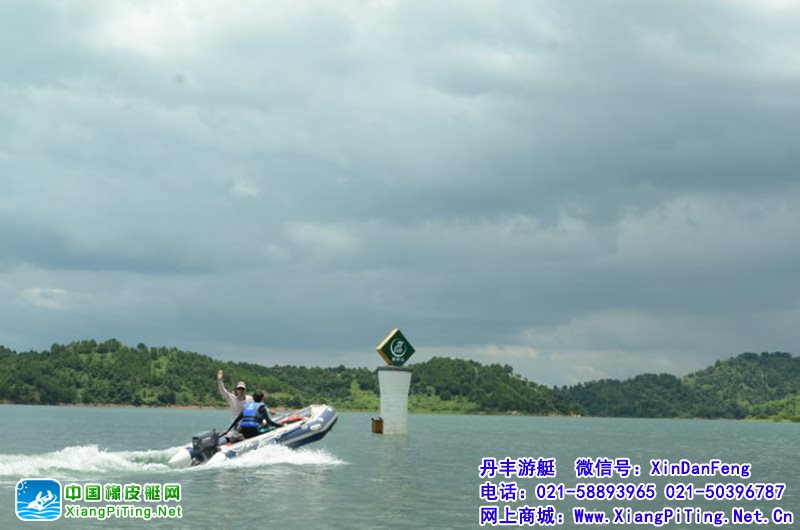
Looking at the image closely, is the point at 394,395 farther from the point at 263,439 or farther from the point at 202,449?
the point at 202,449

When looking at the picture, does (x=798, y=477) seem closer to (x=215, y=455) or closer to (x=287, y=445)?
(x=287, y=445)

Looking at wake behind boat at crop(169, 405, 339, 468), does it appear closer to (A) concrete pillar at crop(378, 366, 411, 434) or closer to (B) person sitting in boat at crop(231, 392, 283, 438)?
(B) person sitting in boat at crop(231, 392, 283, 438)

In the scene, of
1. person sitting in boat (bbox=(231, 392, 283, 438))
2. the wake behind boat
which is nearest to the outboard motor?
the wake behind boat

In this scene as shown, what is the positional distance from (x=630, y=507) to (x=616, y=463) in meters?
26.4

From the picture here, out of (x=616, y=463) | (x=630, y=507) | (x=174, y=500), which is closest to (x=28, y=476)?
(x=174, y=500)

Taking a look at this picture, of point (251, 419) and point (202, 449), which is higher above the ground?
point (251, 419)

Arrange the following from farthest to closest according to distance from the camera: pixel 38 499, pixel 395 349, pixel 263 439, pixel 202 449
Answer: pixel 395 349 → pixel 263 439 → pixel 202 449 → pixel 38 499

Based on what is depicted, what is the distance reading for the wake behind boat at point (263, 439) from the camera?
3647cm

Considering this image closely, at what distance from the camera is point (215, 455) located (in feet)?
120

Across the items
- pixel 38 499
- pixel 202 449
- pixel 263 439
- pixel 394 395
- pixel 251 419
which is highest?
pixel 394 395

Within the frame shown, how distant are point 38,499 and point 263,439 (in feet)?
43.4

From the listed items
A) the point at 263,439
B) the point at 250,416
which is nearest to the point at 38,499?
the point at 250,416

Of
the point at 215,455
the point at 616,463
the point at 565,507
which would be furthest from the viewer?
the point at 616,463

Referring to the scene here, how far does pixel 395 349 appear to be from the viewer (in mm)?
63906
